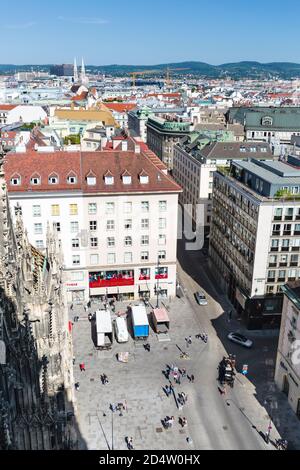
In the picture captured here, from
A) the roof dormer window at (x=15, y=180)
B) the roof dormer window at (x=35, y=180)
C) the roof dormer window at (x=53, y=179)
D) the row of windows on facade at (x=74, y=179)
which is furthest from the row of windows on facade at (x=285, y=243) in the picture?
the roof dormer window at (x=15, y=180)

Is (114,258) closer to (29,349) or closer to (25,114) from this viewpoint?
(29,349)

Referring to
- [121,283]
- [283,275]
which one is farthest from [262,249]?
[121,283]

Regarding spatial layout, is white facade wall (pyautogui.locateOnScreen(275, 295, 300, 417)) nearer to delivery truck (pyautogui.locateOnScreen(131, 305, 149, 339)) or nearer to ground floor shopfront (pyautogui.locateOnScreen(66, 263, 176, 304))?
delivery truck (pyautogui.locateOnScreen(131, 305, 149, 339))

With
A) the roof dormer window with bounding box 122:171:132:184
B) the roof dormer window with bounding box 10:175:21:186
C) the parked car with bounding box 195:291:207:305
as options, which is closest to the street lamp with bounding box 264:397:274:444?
the parked car with bounding box 195:291:207:305

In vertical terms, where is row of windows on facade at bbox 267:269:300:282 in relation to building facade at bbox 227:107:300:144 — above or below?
below
